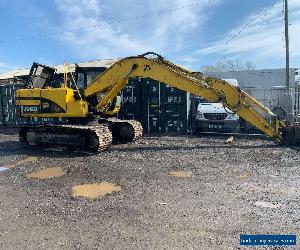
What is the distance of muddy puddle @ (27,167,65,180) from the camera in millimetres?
8391

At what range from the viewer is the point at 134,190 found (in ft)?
23.1

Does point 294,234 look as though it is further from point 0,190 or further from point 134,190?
point 0,190

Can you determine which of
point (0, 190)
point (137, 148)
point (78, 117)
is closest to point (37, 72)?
point (78, 117)

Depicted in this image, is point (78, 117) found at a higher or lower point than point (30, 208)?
higher

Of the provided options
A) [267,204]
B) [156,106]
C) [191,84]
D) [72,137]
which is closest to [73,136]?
[72,137]

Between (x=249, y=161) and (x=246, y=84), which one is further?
(x=246, y=84)

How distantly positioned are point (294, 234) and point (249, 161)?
4846 millimetres

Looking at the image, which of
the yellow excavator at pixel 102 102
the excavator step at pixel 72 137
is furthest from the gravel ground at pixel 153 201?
the yellow excavator at pixel 102 102

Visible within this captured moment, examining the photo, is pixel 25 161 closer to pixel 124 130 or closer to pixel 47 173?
pixel 47 173

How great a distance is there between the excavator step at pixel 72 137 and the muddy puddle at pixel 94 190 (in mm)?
3314

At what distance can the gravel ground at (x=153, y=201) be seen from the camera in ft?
15.9

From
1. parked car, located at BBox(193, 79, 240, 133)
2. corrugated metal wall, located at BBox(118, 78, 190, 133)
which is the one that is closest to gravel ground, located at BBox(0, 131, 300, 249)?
parked car, located at BBox(193, 79, 240, 133)

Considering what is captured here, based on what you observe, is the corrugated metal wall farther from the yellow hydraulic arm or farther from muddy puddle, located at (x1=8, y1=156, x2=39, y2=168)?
muddy puddle, located at (x1=8, y1=156, x2=39, y2=168)

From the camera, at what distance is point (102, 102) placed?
12102mm
